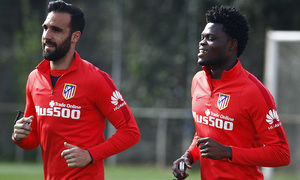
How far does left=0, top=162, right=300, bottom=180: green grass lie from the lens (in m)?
12.3

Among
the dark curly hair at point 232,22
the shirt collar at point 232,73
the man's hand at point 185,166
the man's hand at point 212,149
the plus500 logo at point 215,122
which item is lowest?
the man's hand at point 185,166

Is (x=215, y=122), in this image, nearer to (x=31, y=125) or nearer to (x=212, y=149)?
(x=212, y=149)

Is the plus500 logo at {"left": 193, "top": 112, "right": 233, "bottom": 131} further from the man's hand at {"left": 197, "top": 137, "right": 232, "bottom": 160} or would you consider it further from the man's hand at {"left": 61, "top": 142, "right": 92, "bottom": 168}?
the man's hand at {"left": 61, "top": 142, "right": 92, "bottom": 168}

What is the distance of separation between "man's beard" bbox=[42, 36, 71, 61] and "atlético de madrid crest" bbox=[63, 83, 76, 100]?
258 millimetres

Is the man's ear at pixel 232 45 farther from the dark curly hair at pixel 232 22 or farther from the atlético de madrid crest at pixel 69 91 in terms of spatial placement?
the atlético de madrid crest at pixel 69 91

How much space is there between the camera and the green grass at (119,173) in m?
12.3

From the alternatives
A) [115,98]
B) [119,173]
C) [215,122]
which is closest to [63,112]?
[115,98]

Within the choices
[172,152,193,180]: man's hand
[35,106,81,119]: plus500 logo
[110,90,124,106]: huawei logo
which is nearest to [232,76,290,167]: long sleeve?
[172,152,193,180]: man's hand

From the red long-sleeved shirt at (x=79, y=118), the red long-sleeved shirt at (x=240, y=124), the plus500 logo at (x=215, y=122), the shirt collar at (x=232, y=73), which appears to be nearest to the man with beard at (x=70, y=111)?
the red long-sleeved shirt at (x=79, y=118)

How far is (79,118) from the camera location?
4520 millimetres

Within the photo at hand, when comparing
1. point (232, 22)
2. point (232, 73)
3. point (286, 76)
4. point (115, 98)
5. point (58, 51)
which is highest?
point (232, 22)

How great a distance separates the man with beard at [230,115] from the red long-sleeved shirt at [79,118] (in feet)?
1.94

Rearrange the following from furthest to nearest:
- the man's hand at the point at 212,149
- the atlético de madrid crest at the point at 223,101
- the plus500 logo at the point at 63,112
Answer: the plus500 logo at the point at 63,112
the atlético de madrid crest at the point at 223,101
the man's hand at the point at 212,149

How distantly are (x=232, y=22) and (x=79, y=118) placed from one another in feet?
4.88
